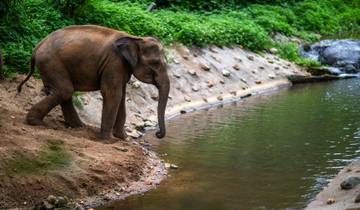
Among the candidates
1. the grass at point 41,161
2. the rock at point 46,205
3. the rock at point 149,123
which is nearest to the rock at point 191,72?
the rock at point 149,123

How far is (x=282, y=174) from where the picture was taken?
10203 millimetres

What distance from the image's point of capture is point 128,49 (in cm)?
1066

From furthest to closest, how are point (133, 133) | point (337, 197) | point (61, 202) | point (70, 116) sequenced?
point (133, 133) < point (70, 116) < point (337, 197) < point (61, 202)

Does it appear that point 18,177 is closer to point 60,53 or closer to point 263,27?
point 60,53

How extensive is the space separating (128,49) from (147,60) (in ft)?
1.11

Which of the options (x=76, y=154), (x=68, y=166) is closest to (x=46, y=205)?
(x=68, y=166)

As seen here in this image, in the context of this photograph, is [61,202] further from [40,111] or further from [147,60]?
[147,60]

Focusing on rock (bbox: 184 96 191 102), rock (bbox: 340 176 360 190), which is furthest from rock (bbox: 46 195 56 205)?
rock (bbox: 184 96 191 102)

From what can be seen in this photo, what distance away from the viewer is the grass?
28.3 feet

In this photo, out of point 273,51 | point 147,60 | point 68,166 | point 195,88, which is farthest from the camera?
point 273,51

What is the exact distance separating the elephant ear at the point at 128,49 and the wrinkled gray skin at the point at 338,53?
40.9ft

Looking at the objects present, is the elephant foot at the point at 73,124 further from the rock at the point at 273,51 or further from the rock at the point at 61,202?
the rock at the point at 273,51

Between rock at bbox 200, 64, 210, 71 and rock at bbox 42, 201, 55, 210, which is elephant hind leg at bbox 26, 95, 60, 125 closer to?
rock at bbox 42, 201, 55, 210

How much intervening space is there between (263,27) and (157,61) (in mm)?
13707
